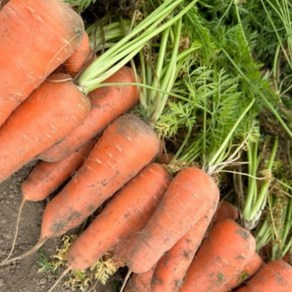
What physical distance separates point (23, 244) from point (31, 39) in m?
1.00

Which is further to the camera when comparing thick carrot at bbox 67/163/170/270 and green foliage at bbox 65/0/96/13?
thick carrot at bbox 67/163/170/270

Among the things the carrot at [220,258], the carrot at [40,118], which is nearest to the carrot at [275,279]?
the carrot at [220,258]

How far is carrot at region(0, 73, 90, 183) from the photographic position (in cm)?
186

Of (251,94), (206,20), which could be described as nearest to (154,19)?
(206,20)

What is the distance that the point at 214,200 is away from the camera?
2.12 meters

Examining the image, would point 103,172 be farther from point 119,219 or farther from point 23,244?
point 23,244

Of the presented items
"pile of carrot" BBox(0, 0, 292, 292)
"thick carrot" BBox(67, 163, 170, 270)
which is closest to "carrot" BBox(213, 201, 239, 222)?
"pile of carrot" BBox(0, 0, 292, 292)

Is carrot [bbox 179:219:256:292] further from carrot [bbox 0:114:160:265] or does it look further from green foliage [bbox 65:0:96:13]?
green foliage [bbox 65:0:96:13]

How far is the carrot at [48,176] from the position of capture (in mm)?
2121

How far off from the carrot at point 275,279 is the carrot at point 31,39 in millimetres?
1410

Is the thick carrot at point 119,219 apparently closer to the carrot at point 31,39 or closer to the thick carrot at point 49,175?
the thick carrot at point 49,175

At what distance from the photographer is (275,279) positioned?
7.27 ft

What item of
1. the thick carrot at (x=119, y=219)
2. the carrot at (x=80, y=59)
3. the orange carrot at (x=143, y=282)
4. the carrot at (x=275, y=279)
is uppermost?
the carrot at (x=80, y=59)

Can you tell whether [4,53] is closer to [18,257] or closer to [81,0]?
[81,0]
